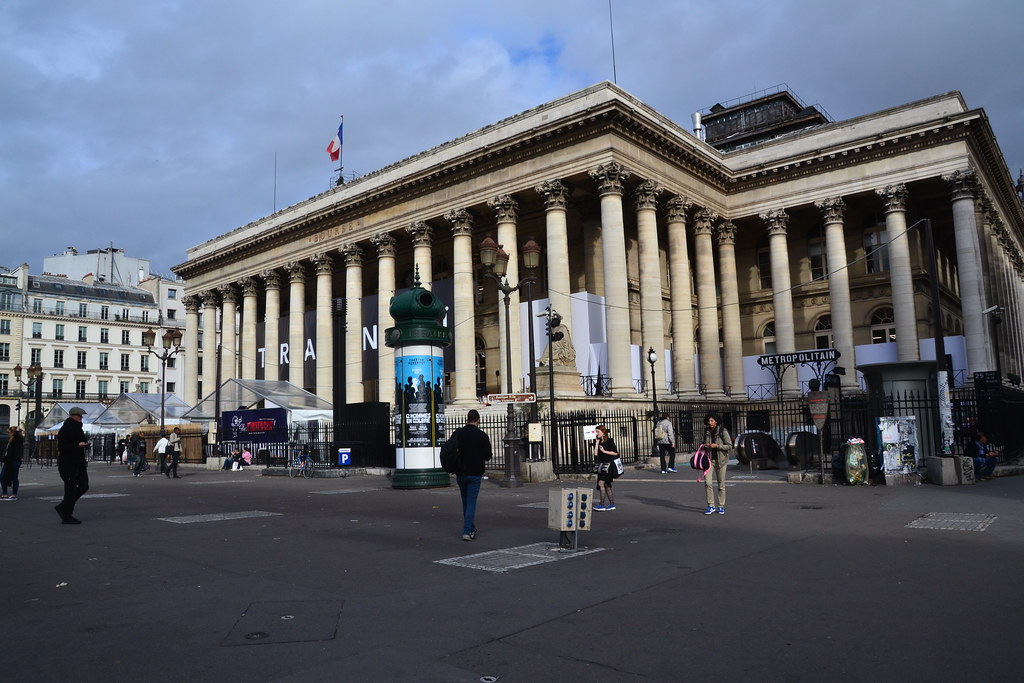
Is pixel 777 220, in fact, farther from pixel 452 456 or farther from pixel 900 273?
pixel 452 456

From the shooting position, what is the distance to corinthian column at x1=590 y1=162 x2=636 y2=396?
31.9m

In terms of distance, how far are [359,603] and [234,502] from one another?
34.7 feet

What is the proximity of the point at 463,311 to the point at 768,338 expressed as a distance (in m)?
17.1

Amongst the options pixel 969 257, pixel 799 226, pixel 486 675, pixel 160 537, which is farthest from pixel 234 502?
pixel 799 226

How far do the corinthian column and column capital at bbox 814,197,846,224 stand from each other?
36.7ft

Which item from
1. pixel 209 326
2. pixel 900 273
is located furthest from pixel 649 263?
pixel 209 326

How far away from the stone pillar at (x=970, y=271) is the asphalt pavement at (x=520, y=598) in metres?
23.1

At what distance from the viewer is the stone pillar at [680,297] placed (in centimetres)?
3519

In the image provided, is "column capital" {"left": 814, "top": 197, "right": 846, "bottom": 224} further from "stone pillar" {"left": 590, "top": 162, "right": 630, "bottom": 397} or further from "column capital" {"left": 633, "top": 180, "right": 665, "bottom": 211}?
"stone pillar" {"left": 590, "top": 162, "right": 630, "bottom": 397}

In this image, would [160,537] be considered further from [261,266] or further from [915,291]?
[261,266]

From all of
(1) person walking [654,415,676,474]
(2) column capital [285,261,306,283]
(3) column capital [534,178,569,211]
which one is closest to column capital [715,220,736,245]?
(3) column capital [534,178,569,211]

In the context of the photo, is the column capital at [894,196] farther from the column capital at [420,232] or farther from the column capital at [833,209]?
the column capital at [420,232]

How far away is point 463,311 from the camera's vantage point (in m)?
36.6

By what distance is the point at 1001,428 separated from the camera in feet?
69.6
